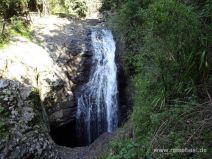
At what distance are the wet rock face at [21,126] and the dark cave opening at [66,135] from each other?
206cm

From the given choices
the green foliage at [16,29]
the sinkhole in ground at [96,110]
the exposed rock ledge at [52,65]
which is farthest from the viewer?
the green foliage at [16,29]

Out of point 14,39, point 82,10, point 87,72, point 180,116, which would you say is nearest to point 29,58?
point 14,39

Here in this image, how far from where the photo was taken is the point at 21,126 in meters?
7.56

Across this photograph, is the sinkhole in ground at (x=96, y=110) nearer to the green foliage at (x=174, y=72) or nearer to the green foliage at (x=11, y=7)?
the green foliage at (x=174, y=72)

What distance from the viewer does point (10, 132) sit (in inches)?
287

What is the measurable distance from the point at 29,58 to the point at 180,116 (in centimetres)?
682

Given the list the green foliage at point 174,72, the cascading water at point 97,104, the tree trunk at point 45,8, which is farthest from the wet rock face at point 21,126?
the tree trunk at point 45,8

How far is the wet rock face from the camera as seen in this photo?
7.06 m

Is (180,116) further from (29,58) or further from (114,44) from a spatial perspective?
(114,44)

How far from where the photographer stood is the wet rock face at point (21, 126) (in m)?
7.06

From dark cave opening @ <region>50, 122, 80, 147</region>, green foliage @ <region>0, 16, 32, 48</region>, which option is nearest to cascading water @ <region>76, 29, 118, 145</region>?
dark cave opening @ <region>50, 122, 80, 147</region>

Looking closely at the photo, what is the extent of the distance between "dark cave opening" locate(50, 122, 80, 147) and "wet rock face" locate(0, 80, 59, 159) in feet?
6.75

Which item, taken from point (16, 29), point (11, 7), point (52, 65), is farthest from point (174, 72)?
point (11, 7)

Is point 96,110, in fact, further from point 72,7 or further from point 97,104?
point 72,7
